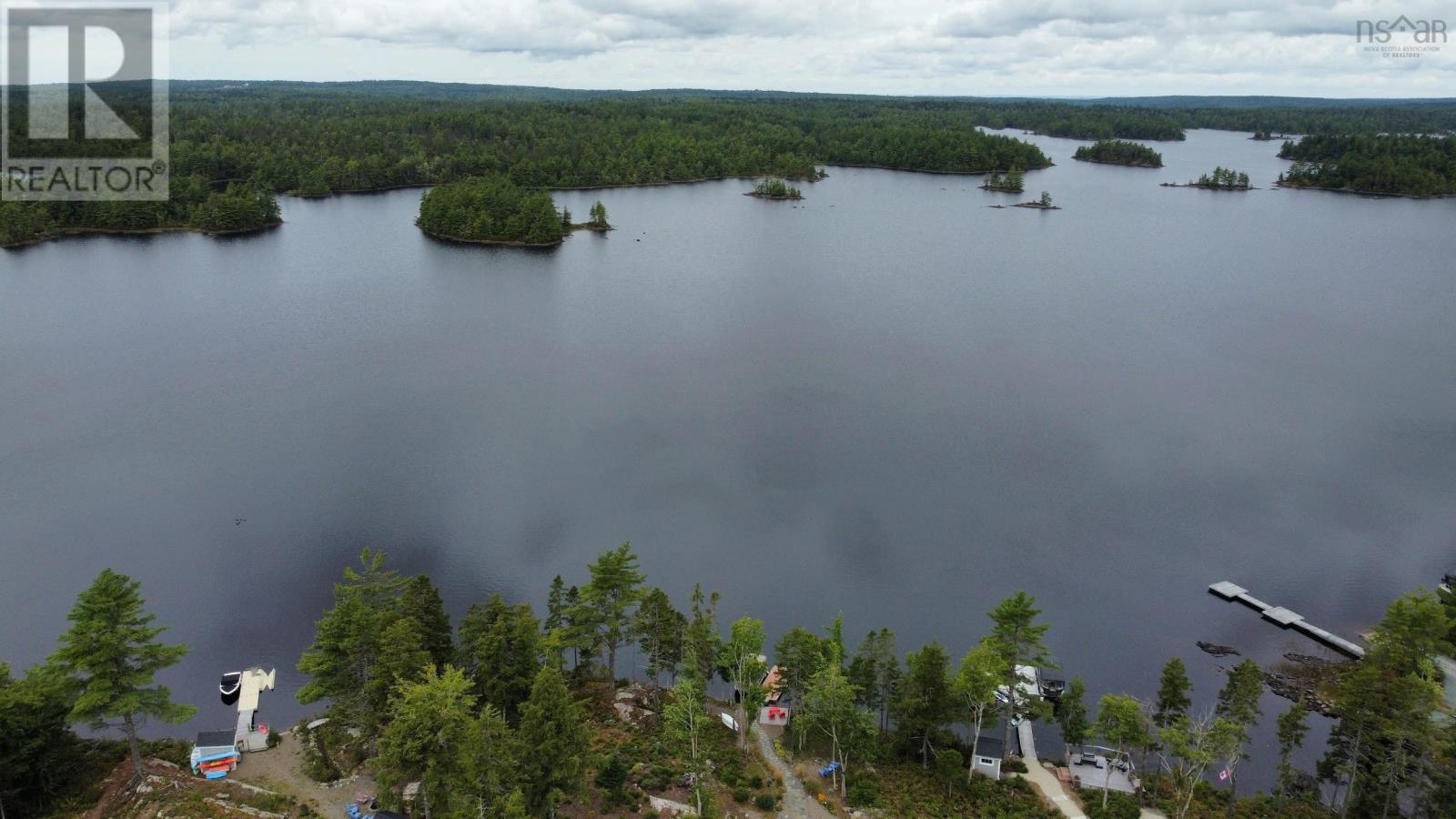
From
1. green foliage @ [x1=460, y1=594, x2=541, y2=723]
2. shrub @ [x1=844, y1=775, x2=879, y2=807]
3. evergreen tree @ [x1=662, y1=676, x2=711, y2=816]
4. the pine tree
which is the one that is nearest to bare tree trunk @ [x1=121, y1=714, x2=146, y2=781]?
the pine tree

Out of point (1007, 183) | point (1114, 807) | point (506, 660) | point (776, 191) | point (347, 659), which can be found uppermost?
point (1007, 183)

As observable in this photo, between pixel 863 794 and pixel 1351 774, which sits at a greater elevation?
pixel 1351 774

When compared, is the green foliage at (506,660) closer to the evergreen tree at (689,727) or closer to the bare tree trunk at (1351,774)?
the evergreen tree at (689,727)

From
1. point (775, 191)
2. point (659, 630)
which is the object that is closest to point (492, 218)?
point (775, 191)

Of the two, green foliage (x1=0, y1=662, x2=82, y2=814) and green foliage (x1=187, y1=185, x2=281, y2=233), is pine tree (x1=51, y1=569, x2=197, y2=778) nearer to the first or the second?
green foliage (x1=0, y1=662, x2=82, y2=814)

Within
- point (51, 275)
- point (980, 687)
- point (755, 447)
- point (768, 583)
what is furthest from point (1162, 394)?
point (51, 275)

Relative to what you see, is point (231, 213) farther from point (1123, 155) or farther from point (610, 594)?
point (1123, 155)
